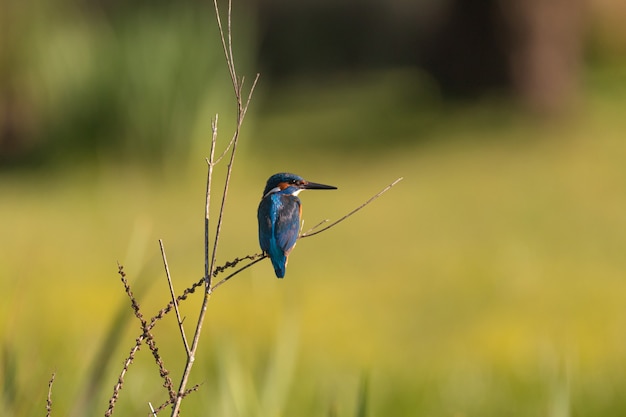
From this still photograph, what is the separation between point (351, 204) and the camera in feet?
21.1

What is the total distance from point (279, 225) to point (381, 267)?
4.39 meters

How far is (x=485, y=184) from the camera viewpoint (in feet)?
22.5

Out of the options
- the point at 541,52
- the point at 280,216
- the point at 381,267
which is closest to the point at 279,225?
the point at 280,216

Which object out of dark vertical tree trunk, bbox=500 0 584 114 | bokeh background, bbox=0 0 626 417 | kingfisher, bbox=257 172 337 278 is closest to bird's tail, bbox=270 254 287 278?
kingfisher, bbox=257 172 337 278

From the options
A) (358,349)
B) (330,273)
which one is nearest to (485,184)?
(330,273)

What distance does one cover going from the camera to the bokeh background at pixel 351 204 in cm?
441

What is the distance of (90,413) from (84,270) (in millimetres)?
3922

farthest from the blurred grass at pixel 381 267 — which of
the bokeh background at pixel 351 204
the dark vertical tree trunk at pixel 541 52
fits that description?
the dark vertical tree trunk at pixel 541 52

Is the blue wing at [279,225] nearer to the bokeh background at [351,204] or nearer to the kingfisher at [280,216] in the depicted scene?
the kingfisher at [280,216]

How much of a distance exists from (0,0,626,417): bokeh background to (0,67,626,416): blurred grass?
0.02m

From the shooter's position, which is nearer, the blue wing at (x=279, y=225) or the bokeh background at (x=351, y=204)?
the blue wing at (x=279, y=225)

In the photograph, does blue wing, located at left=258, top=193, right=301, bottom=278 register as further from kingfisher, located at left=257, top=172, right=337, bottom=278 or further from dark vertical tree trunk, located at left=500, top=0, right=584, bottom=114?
dark vertical tree trunk, located at left=500, top=0, right=584, bottom=114

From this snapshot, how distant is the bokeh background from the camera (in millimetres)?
4410

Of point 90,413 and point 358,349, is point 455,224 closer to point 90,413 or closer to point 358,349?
point 358,349
